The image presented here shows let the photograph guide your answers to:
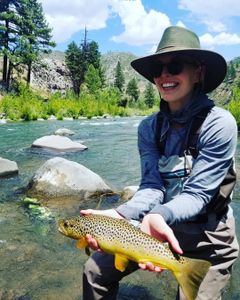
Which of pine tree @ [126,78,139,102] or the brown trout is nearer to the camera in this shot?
the brown trout

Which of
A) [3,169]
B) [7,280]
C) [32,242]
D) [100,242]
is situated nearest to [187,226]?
[100,242]

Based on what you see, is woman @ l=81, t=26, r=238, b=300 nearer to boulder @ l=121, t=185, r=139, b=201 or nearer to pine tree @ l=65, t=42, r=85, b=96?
boulder @ l=121, t=185, r=139, b=201

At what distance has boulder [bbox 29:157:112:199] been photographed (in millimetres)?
7070

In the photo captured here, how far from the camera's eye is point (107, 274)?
2490 mm

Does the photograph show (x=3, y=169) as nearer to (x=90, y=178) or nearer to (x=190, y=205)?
(x=90, y=178)

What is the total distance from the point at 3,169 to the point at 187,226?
6848 millimetres

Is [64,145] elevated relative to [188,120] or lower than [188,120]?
lower

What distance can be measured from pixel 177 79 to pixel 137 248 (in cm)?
111

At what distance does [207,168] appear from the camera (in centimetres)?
227

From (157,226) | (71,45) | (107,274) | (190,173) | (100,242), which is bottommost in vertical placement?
(107,274)

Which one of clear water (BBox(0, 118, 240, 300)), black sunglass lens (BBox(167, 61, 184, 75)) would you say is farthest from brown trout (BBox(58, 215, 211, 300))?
clear water (BBox(0, 118, 240, 300))

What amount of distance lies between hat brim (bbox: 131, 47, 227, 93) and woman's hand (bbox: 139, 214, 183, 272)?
1062 millimetres

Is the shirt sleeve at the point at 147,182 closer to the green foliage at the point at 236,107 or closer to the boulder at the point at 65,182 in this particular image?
the boulder at the point at 65,182

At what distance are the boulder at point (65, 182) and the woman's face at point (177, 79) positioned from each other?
4.72 m
